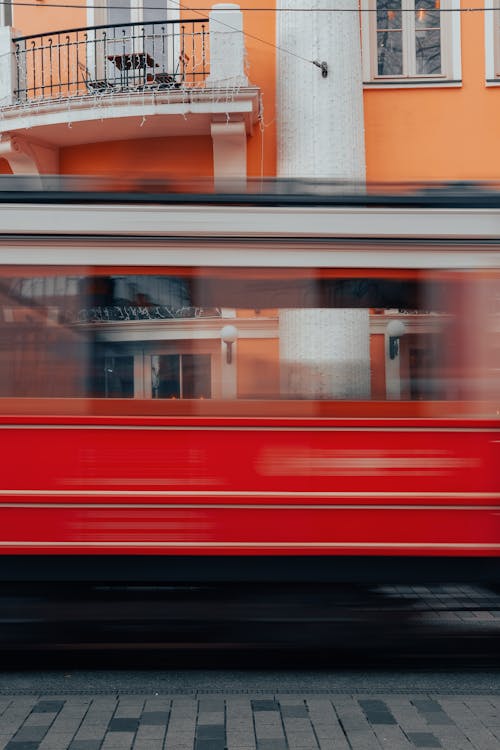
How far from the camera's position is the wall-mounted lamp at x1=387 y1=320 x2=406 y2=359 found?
5.09 meters

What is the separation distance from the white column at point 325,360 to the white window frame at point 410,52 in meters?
8.68

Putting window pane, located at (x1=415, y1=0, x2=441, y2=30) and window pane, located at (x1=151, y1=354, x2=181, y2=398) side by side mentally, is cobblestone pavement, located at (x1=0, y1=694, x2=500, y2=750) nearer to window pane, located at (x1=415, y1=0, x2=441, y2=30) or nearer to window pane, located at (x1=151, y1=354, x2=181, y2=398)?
window pane, located at (x1=151, y1=354, x2=181, y2=398)

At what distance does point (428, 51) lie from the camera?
42.3 ft

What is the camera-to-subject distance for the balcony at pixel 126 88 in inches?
450

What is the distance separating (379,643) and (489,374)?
6.11 feet

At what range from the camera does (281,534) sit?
501 centimetres

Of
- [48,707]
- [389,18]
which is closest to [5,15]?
[389,18]

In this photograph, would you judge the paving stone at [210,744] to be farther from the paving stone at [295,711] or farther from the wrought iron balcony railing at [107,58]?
the wrought iron balcony railing at [107,58]

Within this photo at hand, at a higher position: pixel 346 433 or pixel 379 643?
pixel 346 433

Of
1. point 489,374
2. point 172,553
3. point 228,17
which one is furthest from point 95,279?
point 228,17

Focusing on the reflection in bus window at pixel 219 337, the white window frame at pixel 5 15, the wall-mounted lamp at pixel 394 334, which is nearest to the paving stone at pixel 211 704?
the reflection in bus window at pixel 219 337

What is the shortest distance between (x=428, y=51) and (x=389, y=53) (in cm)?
59

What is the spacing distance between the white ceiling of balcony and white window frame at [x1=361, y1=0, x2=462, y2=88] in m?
2.14

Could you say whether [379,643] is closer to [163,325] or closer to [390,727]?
[390,727]
